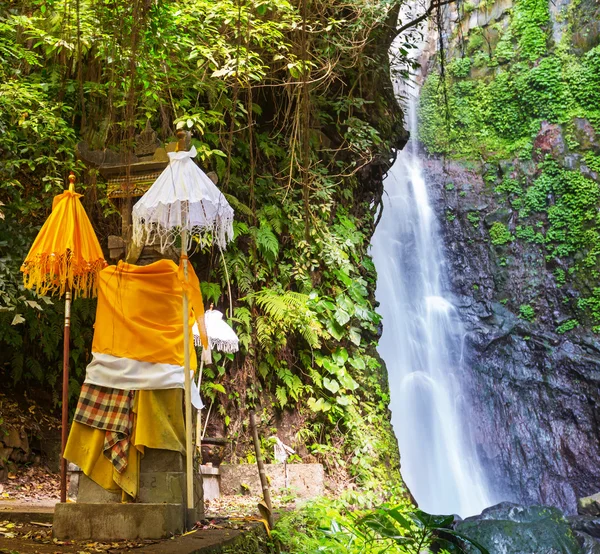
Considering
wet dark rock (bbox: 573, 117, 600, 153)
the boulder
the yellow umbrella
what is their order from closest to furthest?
the yellow umbrella, the boulder, wet dark rock (bbox: 573, 117, 600, 153)

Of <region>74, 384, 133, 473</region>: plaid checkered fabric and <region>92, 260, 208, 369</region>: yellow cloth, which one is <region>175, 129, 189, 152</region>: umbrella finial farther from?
<region>74, 384, 133, 473</region>: plaid checkered fabric

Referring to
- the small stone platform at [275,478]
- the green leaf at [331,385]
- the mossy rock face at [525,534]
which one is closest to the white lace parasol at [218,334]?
the small stone platform at [275,478]

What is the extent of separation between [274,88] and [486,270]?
35.8ft

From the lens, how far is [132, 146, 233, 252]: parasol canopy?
4148 millimetres

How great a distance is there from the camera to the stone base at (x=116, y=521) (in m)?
3.84

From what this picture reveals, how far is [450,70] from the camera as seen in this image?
21500mm

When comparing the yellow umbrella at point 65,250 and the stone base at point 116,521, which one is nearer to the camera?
the stone base at point 116,521

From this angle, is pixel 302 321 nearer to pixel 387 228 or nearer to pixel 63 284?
pixel 63 284

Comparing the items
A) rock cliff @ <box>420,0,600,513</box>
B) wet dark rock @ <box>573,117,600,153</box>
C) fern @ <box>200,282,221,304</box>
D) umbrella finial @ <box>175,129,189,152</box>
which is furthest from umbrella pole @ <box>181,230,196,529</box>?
wet dark rock @ <box>573,117,600,153</box>

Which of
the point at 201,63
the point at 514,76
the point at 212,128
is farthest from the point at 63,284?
the point at 514,76

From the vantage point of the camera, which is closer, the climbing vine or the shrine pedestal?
the shrine pedestal

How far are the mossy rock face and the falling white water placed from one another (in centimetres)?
409

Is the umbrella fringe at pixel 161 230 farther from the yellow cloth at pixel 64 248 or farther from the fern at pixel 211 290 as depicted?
the fern at pixel 211 290

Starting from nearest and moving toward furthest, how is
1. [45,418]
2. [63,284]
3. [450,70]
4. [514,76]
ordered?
[63,284] < [45,418] < [514,76] < [450,70]
